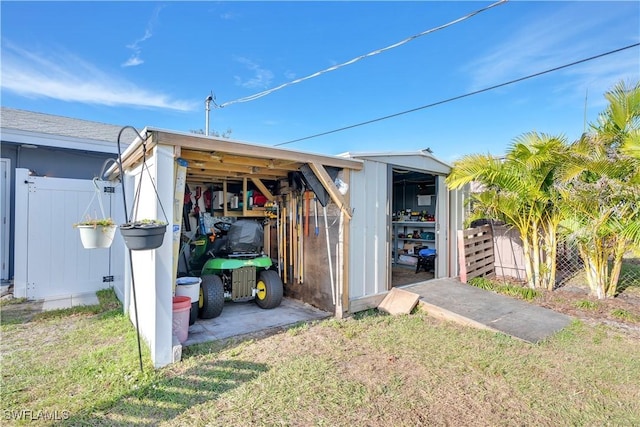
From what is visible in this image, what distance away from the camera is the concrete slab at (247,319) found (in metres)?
3.63

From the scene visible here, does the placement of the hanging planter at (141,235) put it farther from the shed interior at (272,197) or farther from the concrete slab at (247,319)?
the concrete slab at (247,319)

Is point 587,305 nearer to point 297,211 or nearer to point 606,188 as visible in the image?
point 606,188

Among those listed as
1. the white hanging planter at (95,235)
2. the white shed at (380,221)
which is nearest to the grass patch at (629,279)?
the white shed at (380,221)

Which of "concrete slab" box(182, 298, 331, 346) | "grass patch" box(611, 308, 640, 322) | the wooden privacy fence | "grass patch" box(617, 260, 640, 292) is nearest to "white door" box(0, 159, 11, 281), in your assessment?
"concrete slab" box(182, 298, 331, 346)

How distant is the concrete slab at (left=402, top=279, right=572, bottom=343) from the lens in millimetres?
3754

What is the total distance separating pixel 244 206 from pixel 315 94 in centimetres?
770

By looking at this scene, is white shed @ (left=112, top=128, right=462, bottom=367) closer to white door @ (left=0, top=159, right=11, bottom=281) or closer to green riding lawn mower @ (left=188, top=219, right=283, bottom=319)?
green riding lawn mower @ (left=188, top=219, right=283, bottom=319)

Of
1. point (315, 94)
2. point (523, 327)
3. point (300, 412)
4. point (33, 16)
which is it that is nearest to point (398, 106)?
point (315, 94)

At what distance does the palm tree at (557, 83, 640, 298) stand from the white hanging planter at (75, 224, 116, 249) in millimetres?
5687

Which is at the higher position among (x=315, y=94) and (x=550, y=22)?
(x=315, y=94)

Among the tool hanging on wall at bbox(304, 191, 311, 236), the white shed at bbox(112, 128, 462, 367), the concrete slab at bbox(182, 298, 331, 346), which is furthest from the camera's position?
the tool hanging on wall at bbox(304, 191, 311, 236)

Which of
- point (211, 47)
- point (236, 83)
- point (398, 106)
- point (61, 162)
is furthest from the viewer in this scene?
point (236, 83)

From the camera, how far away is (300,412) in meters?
2.17

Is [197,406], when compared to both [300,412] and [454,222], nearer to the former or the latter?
[300,412]
